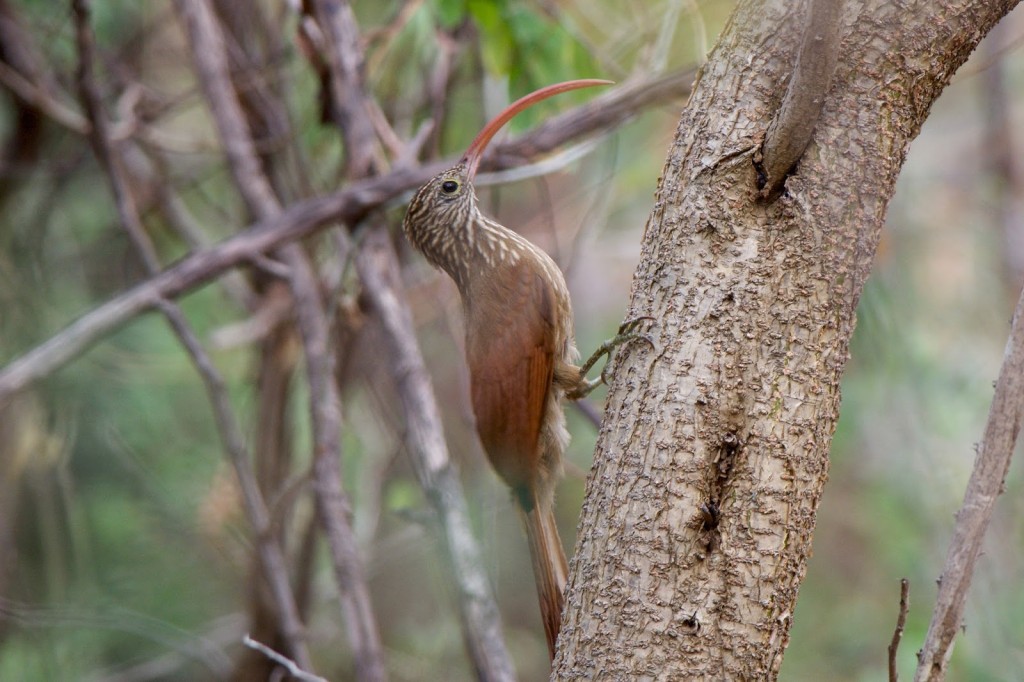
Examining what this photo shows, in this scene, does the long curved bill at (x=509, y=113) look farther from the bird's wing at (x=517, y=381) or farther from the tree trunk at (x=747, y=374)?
the tree trunk at (x=747, y=374)

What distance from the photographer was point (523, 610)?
7004 mm

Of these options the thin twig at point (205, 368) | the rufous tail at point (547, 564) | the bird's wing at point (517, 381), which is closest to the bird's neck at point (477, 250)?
the bird's wing at point (517, 381)

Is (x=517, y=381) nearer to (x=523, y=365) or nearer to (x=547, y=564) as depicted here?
(x=523, y=365)

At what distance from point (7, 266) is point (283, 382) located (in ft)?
5.01

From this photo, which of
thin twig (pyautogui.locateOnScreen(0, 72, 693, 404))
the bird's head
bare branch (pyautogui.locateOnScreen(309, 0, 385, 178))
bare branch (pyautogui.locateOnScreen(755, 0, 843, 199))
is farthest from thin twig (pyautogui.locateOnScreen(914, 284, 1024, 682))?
bare branch (pyautogui.locateOnScreen(309, 0, 385, 178))

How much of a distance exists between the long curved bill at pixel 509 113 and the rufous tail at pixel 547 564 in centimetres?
108

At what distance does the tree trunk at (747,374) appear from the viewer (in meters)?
1.62

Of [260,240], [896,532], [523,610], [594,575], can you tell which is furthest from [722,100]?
[523,610]

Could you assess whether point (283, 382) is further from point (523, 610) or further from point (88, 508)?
point (523, 610)

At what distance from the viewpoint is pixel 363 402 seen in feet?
17.4

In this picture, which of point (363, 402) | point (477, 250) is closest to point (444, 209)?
point (477, 250)

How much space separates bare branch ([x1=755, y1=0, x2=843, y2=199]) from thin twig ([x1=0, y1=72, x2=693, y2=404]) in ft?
5.47

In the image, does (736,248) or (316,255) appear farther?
(316,255)

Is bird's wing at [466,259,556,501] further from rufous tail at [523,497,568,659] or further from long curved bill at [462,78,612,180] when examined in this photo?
long curved bill at [462,78,612,180]
